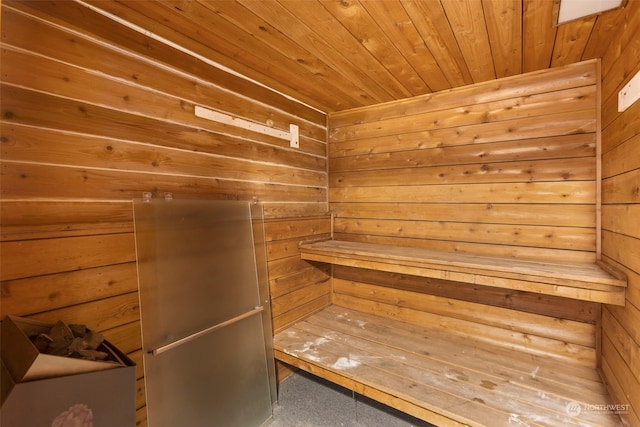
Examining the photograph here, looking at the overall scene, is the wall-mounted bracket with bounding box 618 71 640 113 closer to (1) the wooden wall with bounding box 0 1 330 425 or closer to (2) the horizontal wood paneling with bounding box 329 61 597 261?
(2) the horizontal wood paneling with bounding box 329 61 597 261

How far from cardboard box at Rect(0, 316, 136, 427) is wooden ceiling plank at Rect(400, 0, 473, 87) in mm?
1768

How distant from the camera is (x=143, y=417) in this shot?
1.43m

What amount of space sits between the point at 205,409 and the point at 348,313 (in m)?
1.34

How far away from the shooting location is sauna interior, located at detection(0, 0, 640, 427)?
1.19 meters

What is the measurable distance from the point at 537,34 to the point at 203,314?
2.23 m

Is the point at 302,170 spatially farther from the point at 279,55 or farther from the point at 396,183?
the point at 279,55

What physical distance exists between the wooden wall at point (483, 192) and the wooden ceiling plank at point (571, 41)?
120 mm

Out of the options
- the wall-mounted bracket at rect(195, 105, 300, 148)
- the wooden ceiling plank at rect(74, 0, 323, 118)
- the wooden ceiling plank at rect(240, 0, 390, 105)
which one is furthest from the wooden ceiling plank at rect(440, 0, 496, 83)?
the wall-mounted bracket at rect(195, 105, 300, 148)

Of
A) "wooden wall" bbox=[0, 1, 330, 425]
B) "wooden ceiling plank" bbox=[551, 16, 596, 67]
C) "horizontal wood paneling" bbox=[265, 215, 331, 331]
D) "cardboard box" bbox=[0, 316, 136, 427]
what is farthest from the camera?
"horizontal wood paneling" bbox=[265, 215, 331, 331]

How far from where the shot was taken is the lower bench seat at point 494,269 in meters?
1.35

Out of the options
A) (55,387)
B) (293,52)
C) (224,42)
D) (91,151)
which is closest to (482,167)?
(293,52)

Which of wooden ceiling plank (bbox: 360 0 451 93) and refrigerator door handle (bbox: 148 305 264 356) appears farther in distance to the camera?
refrigerator door handle (bbox: 148 305 264 356)

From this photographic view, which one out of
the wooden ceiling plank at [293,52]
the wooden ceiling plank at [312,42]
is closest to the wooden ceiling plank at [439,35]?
the wooden ceiling plank at [312,42]

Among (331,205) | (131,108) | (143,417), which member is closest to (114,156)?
(131,108)
